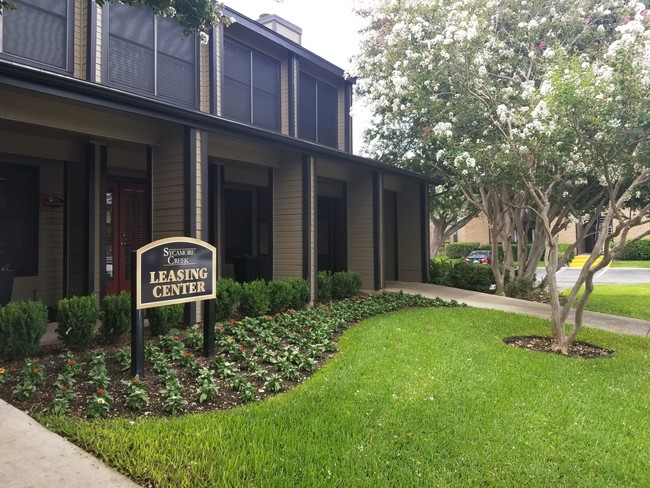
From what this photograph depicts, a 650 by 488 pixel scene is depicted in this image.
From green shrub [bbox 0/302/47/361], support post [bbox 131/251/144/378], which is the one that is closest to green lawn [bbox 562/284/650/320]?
support post [bbox 131/251/144/378]

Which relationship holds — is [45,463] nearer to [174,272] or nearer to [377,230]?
[174,272]

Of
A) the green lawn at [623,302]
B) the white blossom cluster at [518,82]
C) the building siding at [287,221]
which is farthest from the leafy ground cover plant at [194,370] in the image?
the green lawn at [623,302]

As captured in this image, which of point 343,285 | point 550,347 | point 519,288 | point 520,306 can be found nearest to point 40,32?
point 343,285

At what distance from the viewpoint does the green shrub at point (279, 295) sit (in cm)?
852

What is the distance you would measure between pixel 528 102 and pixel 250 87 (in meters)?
6.31

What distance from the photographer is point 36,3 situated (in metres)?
7.51

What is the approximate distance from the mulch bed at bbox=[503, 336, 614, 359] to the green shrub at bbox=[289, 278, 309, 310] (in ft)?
12.2

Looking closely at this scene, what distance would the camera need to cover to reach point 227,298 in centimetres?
762

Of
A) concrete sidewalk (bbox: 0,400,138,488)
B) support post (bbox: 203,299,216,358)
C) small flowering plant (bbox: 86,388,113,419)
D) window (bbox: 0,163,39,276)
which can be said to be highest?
window (bbox: 0,163,39,276)

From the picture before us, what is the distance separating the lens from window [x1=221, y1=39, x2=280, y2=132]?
10.9 meters

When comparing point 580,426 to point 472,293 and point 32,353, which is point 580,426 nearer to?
point 32,353

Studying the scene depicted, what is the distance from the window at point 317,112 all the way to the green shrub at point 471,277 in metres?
5.46

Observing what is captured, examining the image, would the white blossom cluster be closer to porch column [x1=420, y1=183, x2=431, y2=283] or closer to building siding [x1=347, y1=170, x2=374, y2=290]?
porch column [x1=420, y1=183, x2=431, y2=283]

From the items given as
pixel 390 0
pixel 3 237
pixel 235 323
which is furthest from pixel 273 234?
pixel 390 0
